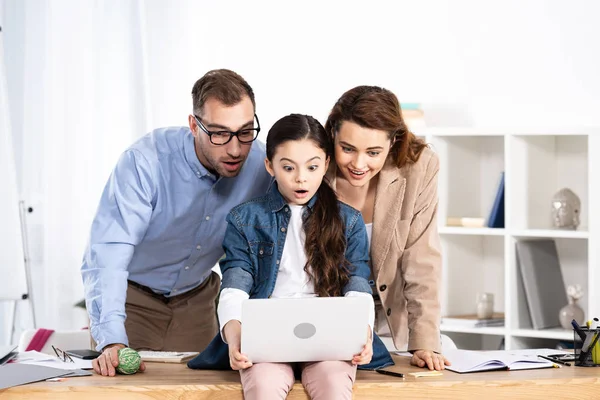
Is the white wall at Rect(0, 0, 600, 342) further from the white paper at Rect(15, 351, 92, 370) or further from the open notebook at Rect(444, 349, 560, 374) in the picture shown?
the open notebook at Rect(444, 349, 560, 374)

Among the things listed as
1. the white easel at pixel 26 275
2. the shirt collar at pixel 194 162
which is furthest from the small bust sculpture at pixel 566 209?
the white easel at pixel 26 275

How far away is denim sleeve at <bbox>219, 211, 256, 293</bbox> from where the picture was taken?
6.37 feet

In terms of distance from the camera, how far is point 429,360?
2041mm

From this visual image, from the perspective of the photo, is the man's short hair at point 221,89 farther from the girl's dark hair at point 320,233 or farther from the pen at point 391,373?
the pen at point 391,373

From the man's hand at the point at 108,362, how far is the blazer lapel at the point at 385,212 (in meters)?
0.67

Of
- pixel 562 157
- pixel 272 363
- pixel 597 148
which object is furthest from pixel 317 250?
pixel 562 157

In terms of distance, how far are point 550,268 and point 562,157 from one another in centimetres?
49

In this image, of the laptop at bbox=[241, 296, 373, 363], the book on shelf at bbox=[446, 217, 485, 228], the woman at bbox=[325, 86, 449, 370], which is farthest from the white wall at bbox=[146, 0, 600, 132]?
the laptop at bbox=[241, 296, 373, 363]

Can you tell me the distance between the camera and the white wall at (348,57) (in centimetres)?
364

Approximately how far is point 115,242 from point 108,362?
0.34 meters

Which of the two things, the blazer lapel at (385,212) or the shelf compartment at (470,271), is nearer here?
the blazer lapel at (385,212)

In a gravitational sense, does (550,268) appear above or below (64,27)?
below

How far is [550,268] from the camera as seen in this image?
3596 mm

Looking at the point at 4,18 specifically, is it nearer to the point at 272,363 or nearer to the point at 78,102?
the point at 78,102
